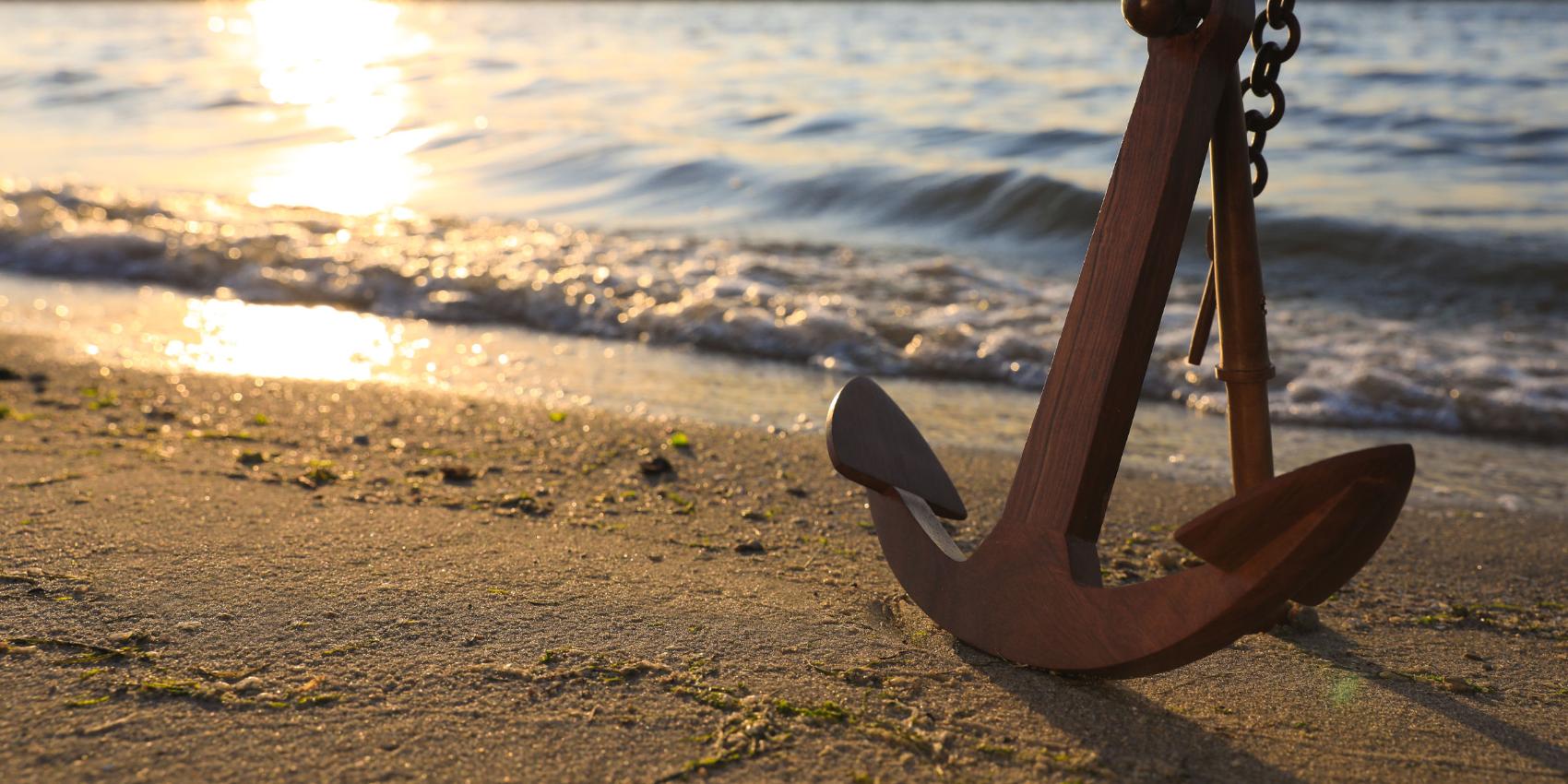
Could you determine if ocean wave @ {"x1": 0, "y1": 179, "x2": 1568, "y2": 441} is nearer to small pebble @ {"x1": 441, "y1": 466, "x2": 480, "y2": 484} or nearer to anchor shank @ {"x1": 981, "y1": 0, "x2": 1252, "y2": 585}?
small pebble @ {"x1": 441, "y1": 466, "x2": 480, "y2": 484}

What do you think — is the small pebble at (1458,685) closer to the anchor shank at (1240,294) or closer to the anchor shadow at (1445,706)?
the anchor shadow at (1445,706)

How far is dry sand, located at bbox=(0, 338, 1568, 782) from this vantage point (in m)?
1.56

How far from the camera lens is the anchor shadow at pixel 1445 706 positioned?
1.68 metres

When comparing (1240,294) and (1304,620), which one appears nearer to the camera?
(1240,294)

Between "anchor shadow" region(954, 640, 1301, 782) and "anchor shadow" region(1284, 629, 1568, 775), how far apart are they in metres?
0.38

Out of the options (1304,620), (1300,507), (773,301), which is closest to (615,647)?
(1300,507)

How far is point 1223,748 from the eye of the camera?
5.37 ft

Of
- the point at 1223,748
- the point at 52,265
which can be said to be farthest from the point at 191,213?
the point at 1223,748

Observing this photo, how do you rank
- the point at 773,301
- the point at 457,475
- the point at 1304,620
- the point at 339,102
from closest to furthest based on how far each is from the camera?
1. the point at 1304,620
2. the point at 457,475
3. the point at 773,301
4. the point at 339,102

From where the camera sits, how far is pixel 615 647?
1850 mm

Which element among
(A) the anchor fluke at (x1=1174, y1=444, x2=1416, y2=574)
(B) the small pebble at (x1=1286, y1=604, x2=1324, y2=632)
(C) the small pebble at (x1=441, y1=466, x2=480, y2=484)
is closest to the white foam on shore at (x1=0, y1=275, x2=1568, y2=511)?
(C) the small pebble at (x1=441, y1=466, x2=480, y2=484)

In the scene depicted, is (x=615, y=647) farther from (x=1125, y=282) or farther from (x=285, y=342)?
(x=285, y=342)

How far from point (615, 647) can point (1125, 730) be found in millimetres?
735

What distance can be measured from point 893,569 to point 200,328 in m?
3.75
